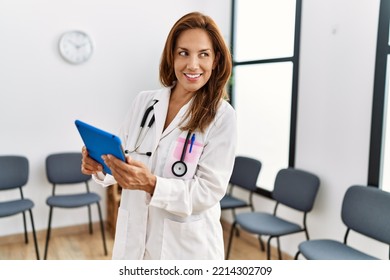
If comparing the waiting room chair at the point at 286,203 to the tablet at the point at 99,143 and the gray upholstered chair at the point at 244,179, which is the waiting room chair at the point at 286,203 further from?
the tablet at the point at 99,143

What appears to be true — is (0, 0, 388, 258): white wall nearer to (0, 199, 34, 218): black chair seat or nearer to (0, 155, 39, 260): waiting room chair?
(0, 155, 39, 260): waiting room chair

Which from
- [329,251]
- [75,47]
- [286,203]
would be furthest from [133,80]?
[329,251]

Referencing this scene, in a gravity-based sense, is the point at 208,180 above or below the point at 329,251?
above

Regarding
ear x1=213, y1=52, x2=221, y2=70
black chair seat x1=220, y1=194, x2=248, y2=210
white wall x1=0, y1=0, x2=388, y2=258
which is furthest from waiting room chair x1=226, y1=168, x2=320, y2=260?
ear x1=213, y1=52, x2=221, y2=70

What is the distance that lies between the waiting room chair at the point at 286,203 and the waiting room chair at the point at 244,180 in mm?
253

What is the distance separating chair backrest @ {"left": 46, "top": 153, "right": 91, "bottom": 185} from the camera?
3.19 metres

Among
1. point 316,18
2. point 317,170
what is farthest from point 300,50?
point 317,170

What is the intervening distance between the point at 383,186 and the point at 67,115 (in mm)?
2611

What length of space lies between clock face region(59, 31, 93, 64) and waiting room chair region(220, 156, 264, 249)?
1.66m

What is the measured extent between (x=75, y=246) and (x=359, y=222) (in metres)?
2.29

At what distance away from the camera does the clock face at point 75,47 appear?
127 inches

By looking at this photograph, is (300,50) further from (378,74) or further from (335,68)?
(378,74)

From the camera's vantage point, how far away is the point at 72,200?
3.01 meters

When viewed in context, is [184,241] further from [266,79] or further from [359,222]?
[266,79]
